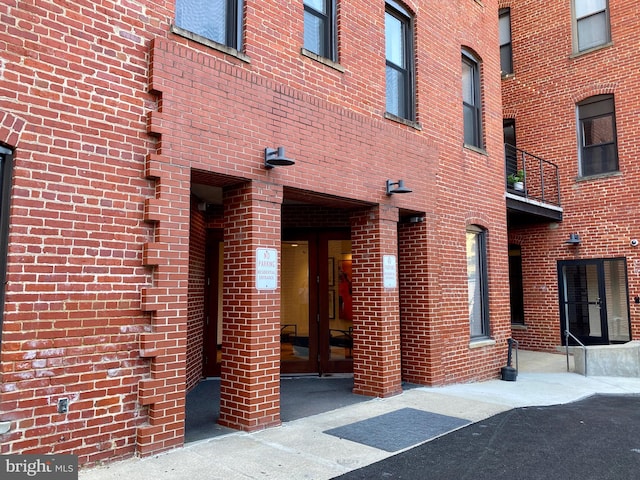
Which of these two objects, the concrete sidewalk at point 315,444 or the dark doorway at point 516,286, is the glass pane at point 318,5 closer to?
the concrete sidewalk at point 315,444

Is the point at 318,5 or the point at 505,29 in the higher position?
the point at 505,29

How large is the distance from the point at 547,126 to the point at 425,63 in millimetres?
6533

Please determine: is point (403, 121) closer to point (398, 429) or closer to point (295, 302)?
point (295, 302)

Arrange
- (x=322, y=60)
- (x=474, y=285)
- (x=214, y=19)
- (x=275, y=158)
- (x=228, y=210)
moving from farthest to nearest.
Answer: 1. (x=474, y=285)
2. (x=322, y=60)
3. (x=228, y=210)
4. (x=214, y=19)
5. (x=275, y=158)

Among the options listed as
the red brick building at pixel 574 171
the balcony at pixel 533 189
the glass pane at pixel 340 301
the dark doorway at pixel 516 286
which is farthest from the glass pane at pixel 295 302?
the dark doorway at pixel 516 286

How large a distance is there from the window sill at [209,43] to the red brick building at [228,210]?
2 centimetres

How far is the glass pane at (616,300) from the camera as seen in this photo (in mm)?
11602

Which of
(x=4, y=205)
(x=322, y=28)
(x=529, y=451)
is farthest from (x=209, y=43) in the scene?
(x=529, y=451)

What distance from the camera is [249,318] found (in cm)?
537

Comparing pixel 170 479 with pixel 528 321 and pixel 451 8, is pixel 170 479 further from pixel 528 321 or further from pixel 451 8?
pixel 528 321

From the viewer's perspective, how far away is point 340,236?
8.81 metres

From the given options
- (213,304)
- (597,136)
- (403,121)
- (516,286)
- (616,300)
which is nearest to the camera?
(403,121)

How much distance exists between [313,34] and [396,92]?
76.2 inches

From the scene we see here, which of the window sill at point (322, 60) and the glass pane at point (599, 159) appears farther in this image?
the glass pane at point (599, 159)
